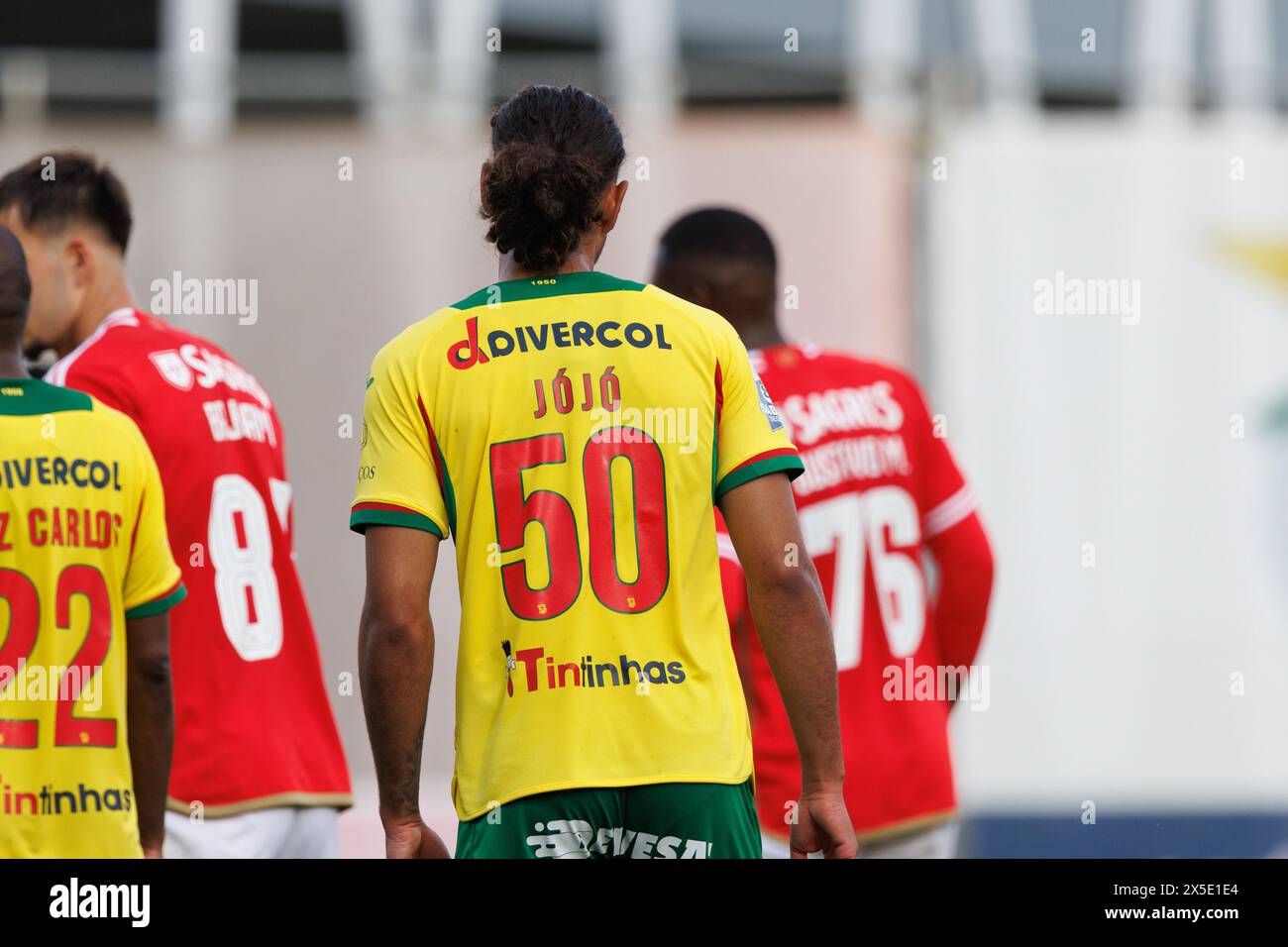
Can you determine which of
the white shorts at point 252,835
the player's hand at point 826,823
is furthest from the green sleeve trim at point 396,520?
the white shorts at point 252,835

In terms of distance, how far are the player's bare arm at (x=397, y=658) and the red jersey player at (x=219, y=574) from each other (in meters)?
1.38

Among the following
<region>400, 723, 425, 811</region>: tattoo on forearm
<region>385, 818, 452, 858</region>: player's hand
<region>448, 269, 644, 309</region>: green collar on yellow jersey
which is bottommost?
<region>385, 818, 452, 858</region>: player's hand

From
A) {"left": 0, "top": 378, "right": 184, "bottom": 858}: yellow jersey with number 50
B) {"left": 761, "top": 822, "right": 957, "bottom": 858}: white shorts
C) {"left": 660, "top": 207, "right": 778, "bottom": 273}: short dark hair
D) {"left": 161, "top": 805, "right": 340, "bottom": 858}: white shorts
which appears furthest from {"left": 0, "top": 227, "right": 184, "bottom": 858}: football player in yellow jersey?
{"left": 761, "top": 822, "right": 957, "bottom": 858}: white shorts

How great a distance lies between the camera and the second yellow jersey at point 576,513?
289 centimetres

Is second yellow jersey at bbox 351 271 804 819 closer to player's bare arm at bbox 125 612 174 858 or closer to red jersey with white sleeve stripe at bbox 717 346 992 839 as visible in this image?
player's bare arm at bbox 125 612 174 858

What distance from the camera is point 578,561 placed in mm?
2906

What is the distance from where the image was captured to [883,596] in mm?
4684

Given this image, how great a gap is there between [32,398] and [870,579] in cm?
215

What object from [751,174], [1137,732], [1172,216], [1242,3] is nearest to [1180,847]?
[1137,732]

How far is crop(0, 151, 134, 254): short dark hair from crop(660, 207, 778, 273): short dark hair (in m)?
1.43

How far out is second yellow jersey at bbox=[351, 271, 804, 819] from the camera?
9.49 feet

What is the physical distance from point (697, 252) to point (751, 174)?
3945 millimetres
